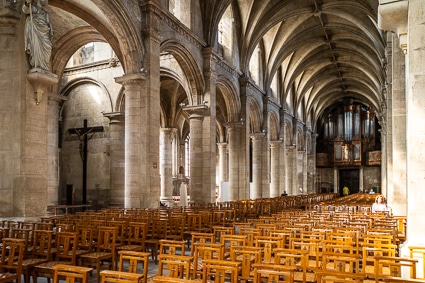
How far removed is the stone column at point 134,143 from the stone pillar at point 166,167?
44.3ft

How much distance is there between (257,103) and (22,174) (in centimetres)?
2275

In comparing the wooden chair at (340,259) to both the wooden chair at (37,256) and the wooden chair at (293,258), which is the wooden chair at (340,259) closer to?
the wooden chair at (293,258)

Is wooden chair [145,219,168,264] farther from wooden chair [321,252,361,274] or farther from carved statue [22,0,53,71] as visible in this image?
carved statue [22,0,53,71]

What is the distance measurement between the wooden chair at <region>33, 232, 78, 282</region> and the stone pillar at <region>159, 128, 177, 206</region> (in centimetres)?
2220

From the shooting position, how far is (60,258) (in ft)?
23.2

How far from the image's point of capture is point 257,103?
31188mm

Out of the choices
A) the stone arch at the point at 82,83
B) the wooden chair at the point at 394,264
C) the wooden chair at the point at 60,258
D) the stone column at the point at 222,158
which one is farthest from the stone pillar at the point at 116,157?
the wooden chair at the point at 394,264

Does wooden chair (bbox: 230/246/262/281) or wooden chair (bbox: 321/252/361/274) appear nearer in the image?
wooden chair (bbox: 321/252/361/274)

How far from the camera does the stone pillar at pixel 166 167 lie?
29.4m

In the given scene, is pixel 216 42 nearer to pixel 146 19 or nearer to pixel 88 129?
pixel 146 19

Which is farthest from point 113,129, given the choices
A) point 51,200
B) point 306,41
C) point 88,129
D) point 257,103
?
point 306,41

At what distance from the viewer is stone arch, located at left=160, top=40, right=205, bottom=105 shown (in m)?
19.6

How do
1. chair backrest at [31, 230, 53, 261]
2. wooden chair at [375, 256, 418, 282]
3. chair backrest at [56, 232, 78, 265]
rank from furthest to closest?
chair backrest at [31, 230, 53, 261], chair backrest at [56, 232, 78, 265], wooden chair at [375, 256, 418, 282]

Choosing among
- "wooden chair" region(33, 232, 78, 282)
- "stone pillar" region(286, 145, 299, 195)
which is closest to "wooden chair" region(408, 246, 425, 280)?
"wooden chair" region(33, 232, 78, 282)
